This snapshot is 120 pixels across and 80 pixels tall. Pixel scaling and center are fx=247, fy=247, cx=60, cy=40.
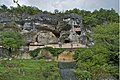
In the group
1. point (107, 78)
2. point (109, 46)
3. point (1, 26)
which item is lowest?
point (107, 78)

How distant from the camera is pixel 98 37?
18.5m

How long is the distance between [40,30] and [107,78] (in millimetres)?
18084

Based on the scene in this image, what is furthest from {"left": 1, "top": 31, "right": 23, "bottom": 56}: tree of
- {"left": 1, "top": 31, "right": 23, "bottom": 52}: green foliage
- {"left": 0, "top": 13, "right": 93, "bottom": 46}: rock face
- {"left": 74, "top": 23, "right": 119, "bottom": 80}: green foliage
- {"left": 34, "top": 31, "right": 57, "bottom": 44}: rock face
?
{"left": 74, "top": 23, "right": 119, "bottom": 80}: green foliage

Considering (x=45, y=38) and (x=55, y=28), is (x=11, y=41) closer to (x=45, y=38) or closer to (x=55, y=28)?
(x=45, y=38)

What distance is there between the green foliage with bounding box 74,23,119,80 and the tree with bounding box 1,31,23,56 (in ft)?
27.8

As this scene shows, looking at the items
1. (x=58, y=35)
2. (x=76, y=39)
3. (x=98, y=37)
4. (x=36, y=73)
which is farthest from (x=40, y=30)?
(x=36, y=73)

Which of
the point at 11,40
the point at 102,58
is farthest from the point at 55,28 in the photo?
the point at 102,58

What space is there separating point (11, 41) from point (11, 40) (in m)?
0.13

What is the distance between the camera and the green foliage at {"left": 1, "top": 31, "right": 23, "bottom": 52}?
24.8m

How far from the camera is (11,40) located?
25.0 metres

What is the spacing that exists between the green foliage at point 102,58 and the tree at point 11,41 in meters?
8.47

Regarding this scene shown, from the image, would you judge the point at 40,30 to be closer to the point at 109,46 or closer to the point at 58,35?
the point at 58,35

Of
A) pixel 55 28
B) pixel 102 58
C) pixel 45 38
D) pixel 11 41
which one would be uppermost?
pixel 55 28

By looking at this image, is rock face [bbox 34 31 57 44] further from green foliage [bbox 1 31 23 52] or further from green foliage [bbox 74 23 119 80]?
green foliage [bbox 74 23 119 80]
